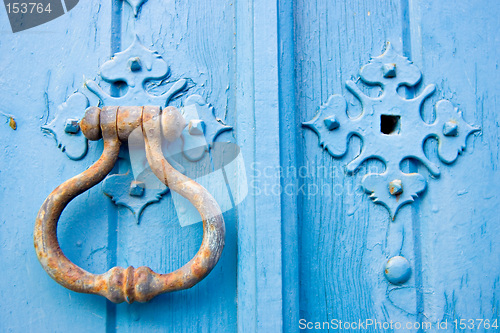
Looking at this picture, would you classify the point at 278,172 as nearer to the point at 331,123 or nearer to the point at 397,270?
the point at 331,123

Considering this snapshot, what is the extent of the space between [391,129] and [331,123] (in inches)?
5.0

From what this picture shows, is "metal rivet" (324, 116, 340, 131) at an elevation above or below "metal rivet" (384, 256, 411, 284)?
above

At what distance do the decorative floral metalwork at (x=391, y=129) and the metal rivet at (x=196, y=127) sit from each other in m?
0.19

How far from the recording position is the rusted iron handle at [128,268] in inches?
20.9

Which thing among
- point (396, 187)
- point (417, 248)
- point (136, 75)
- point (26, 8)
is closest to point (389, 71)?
point (396, 187)

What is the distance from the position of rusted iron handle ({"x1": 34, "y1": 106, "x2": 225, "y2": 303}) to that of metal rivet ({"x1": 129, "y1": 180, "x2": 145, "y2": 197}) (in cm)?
6

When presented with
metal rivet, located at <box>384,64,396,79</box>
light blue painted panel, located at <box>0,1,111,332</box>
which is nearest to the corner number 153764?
light blue painted panel, located at <box>0,1,111,332</box>

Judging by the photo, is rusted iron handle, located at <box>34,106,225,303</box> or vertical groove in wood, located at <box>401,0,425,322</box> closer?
rusted iron handle, located at <box>34,106,225,303</box>

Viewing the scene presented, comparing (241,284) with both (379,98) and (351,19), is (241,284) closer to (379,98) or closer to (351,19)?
(379,98)

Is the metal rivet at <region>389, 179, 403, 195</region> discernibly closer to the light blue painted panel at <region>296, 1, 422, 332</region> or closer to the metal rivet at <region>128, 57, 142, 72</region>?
the light blue painted panel at <region>296, 1, 422, 332</region>

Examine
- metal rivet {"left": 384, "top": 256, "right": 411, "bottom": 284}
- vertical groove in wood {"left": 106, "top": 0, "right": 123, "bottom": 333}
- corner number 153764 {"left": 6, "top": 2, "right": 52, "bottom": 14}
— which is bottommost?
metal rivet {"left": 384, "top": 256, "right": 411, "bottom": 284}

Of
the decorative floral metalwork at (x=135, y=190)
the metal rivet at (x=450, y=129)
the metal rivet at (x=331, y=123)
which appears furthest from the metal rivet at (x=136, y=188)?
the metal rivet at (x=450, y=129)

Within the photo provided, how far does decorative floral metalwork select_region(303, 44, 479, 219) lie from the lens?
0.65 m

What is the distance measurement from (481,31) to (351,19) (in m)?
0.27
